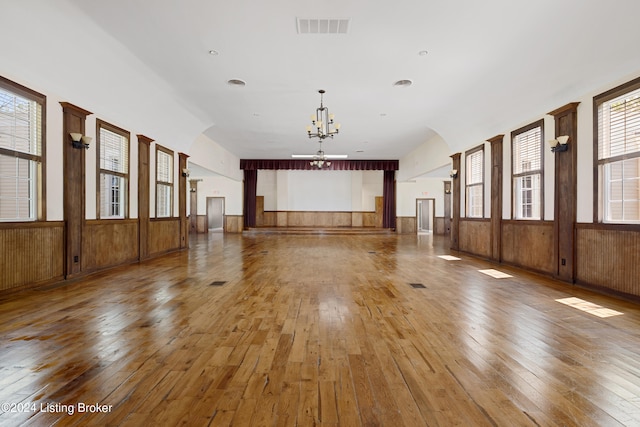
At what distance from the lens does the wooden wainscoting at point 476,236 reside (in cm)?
766

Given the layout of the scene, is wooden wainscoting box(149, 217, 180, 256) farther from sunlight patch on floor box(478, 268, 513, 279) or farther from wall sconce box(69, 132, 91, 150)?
sunlight patch on floor box(478, 268, 513, 279)

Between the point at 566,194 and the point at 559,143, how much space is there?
0.85m

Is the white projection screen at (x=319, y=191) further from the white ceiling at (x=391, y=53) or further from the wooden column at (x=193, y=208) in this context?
the white ceiling at (x=391, y=53)

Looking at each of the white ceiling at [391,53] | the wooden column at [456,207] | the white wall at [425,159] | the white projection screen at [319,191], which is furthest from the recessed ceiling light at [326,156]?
the white ceiling at [391,53]

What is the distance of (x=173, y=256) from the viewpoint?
7.89 m

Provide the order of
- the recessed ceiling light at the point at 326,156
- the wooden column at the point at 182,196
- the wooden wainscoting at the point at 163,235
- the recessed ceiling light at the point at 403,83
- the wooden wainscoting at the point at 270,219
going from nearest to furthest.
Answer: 1. the recessed ceiling light at the point at 403,83
2. the wooden wainscoting at the point at 163,235
3. the wooden column at the point at 182,196
4. the recessed ceiling light at the point at 326,156
5. the wooden wainscoting at the point at 270,219

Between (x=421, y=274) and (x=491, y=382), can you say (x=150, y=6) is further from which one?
(x=421, y=274)

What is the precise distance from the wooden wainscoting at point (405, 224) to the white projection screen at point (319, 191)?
2833 millimetres

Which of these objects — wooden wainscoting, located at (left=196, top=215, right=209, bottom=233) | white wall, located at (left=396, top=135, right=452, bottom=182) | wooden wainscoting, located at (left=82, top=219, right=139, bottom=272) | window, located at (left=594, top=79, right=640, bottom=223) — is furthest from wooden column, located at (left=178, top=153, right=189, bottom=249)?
window, located at (left=594, top=79, right=640, bottom=223)

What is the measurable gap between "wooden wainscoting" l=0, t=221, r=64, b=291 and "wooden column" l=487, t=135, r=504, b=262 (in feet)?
27.1

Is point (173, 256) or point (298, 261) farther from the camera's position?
point (173, 256)

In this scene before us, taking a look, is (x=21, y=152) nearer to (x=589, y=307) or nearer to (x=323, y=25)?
(x=323, y=25)

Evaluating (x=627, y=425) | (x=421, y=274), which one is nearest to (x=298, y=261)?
(x=421, y=274)

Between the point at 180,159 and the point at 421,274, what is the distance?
7279 millimetres
